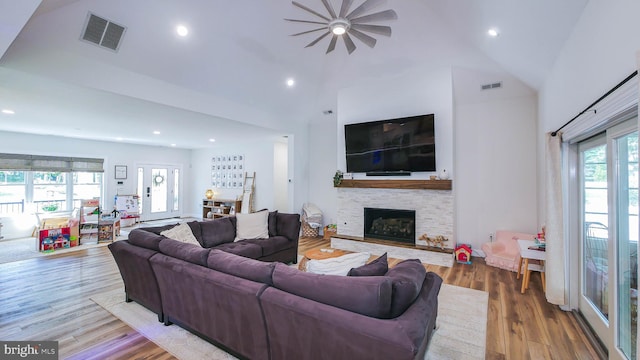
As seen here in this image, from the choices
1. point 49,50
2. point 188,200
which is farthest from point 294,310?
point 188,200

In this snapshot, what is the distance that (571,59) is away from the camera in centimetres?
269

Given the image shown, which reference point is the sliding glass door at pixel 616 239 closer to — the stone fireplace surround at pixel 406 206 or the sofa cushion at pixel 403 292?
the sofa cushion at pixel 403 292

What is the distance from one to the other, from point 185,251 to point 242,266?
748mm

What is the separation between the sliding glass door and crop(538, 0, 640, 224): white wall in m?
0.38

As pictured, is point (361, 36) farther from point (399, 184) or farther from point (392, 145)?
point (399, 184)

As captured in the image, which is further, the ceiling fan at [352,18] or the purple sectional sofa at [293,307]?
the ceiling fan at [352,18]

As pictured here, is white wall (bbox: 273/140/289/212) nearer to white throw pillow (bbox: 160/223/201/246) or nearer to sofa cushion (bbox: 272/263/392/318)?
white throw pillow (bbox: 160/223/201/246)

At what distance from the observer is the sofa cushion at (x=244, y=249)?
12.5 ft

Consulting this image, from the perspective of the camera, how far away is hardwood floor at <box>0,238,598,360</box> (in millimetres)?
2373

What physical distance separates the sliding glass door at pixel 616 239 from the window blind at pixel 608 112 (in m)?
0.08

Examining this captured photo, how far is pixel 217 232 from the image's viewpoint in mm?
4309

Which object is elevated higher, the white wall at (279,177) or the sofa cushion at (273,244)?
the white wall at (279,177)

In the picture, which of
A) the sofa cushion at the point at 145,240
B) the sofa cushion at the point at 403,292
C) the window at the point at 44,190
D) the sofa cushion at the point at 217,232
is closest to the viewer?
the sofa cushion at the point at 403,292

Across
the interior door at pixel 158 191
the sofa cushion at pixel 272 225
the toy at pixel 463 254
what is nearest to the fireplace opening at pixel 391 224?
the toy at pixel 463 254
